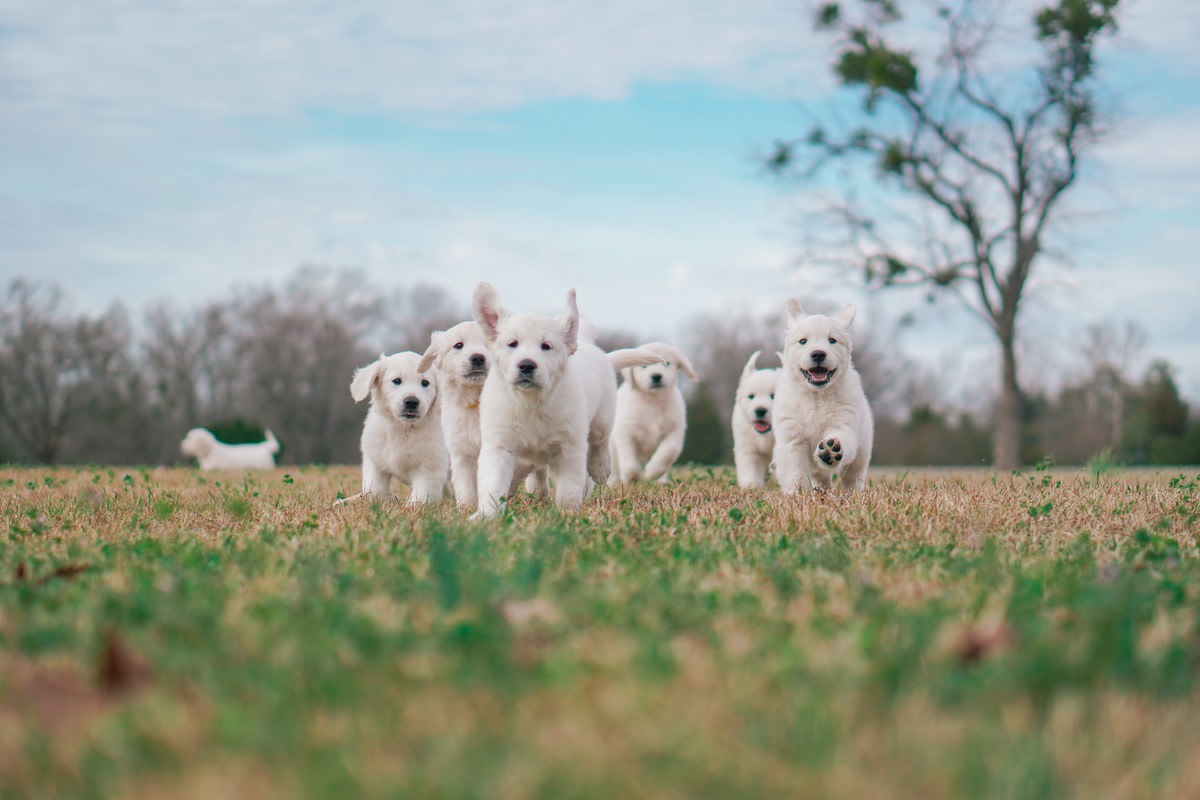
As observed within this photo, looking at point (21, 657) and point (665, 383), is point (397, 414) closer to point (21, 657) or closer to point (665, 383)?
point (665, 383)

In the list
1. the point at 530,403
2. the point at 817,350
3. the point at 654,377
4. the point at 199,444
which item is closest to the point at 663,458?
the point at 654,377

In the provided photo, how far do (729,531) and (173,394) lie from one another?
4965 cm

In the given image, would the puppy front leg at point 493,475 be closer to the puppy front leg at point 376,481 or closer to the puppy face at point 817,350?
the puppy front leg at point 376,481

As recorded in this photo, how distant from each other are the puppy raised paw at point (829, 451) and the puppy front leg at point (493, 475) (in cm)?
215

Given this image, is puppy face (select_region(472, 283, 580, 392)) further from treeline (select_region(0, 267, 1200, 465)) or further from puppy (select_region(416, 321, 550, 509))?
treeline (select_region(0, 267, 1200, 465))

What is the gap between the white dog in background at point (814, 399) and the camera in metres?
7.81

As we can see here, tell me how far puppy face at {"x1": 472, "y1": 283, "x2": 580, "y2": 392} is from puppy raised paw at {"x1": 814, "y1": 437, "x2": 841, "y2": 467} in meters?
1.87

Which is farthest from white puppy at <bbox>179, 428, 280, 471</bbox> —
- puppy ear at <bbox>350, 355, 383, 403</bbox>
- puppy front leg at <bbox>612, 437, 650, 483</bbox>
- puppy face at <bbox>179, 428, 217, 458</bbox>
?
puppy ear at <bbox>350, 355, 383, 403</bbox>

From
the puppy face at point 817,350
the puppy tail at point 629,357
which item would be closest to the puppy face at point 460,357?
the puppy tail at point 629,357

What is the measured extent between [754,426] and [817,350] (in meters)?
2.86

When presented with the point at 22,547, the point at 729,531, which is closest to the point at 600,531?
the point at 729,531

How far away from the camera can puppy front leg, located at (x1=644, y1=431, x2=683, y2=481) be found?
11.1 meters

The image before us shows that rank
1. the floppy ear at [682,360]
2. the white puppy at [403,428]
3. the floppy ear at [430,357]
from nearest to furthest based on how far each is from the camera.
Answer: the floppy ear at [430,357] → the white puppy at [403,428] → the floppy ear at [682,360]

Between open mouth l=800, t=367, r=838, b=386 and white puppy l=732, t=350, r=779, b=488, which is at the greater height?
open mouth l=800, t=367, r=838, b=386
